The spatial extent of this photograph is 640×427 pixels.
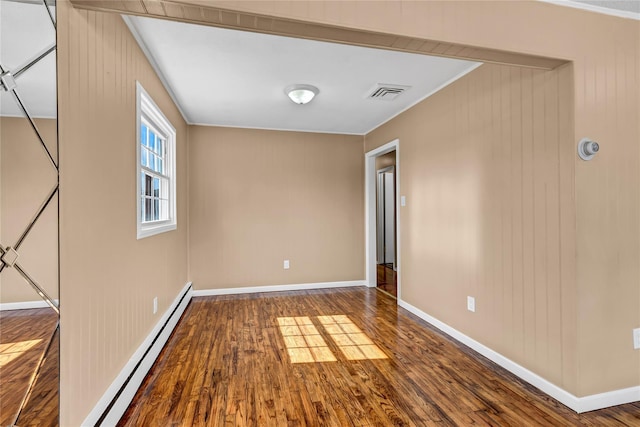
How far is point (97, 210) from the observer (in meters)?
1.69

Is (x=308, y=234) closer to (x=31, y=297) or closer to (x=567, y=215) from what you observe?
(x=567, y=215)

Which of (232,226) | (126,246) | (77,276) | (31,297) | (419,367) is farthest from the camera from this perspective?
(232,226)

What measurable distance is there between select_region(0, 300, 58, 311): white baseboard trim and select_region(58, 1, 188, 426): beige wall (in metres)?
0.15

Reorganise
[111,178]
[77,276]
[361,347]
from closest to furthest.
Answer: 1. [77,276]
2. [111,178]
3. [361,347]

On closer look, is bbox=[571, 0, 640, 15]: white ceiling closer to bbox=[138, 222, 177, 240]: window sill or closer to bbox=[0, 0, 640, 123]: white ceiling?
bbox=[0, 0, 640, 123]: white ceiling

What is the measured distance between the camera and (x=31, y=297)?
1182 millimetres

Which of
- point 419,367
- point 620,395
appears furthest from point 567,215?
point 419,367

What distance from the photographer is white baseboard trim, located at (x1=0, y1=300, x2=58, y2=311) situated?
3.51ft

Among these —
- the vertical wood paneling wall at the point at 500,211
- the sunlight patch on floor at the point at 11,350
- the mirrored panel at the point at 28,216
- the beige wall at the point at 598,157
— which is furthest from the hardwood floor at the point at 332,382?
the sunlight patch on floor at the point at 11,350

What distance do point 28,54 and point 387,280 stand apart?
5.18m

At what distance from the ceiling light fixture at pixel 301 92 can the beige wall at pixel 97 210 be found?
128cm

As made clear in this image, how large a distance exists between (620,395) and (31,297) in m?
3.16

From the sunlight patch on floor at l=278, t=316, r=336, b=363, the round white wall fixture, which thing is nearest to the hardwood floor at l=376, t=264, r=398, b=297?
the sunlight patch on floor at l=278, t=316, r=336, b=363

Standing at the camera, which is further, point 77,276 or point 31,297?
point 77,276
